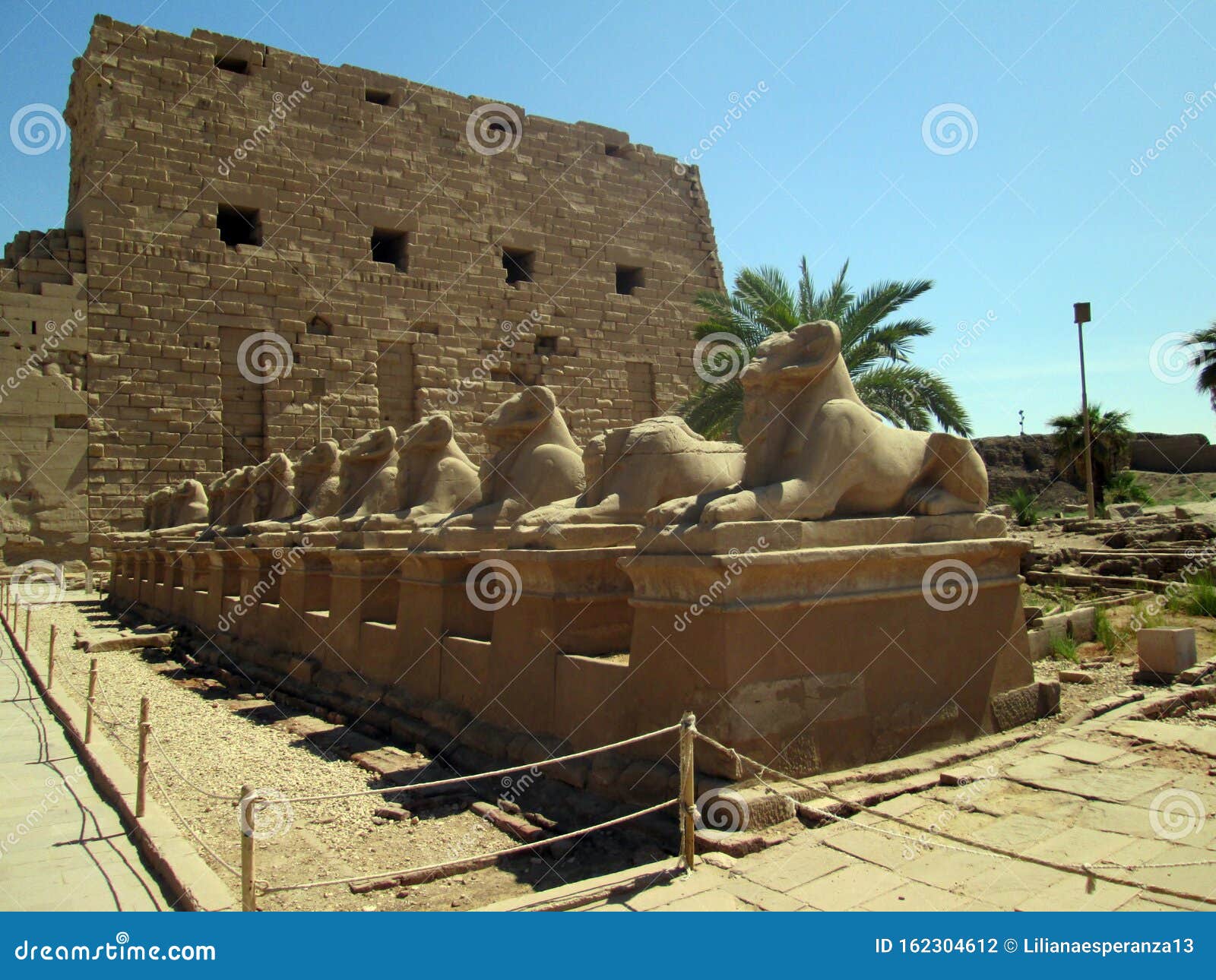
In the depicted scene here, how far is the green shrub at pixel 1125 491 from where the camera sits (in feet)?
72.7

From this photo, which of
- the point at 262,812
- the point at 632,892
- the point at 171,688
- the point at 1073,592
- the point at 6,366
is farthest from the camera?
the point at 6,366

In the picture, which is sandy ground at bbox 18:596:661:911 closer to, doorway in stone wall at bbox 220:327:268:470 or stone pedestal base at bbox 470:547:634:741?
stone pedestal base at bbox 470:547:634:741

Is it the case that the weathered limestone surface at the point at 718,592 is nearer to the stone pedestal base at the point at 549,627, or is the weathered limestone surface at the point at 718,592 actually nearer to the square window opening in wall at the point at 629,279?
the stone pedestal base at the point at 549,627

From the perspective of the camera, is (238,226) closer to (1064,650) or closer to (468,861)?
(1064,650)

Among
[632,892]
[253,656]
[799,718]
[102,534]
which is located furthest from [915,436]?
[102,534]

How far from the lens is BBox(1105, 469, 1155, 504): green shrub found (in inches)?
873

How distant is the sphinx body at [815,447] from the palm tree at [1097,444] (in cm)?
2046

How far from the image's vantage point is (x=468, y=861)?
11.6 ft

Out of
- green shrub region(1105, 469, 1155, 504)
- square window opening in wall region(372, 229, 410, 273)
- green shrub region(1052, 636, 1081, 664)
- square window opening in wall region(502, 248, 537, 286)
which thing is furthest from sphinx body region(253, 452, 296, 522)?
green shrub region(1105, 469, 1155, 504)

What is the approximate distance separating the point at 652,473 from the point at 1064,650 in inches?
175

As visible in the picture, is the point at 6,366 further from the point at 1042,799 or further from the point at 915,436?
the point at 1042,799

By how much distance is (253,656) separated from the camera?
28.7 ft

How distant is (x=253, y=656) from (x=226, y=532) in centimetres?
216

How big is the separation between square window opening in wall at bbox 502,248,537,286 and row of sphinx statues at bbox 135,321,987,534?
12.9 m
